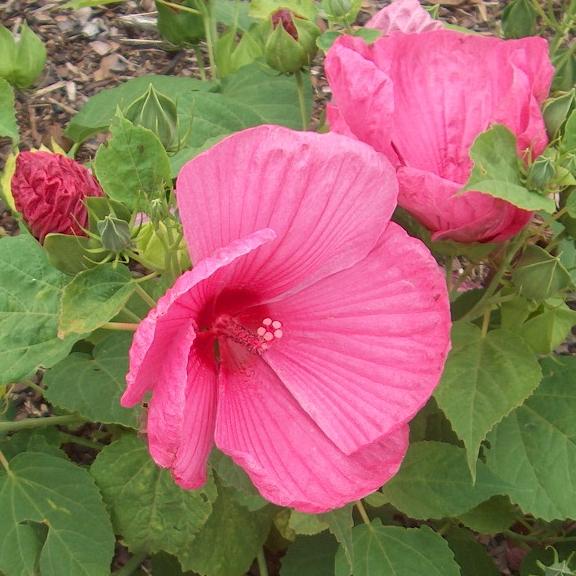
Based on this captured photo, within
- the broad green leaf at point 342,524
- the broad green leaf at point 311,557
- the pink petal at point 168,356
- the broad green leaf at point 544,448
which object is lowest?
the broad green leaf at point 311,557

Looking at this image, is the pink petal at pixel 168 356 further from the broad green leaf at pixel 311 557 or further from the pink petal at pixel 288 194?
the broad green leaf at pixel 311 557

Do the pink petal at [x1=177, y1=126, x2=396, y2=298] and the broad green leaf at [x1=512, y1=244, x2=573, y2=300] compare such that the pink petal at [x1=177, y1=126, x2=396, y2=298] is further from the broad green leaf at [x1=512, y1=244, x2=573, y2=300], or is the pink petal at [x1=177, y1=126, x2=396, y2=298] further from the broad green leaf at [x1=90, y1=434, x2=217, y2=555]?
the broad green leaf at [x1=90, y1=434, x2=217, y2=555]

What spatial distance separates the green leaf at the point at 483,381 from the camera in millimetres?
1159

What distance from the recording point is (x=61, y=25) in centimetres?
276

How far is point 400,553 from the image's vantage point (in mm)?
1366

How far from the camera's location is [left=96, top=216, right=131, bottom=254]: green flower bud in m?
0.94

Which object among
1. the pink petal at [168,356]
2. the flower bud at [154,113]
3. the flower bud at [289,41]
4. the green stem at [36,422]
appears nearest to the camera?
the pink petal at [168,356]

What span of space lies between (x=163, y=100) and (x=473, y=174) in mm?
397

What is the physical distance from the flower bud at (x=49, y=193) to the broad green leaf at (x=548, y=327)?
662 mm

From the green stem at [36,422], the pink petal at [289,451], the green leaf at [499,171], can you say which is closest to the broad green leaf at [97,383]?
the green stem at [36,422]

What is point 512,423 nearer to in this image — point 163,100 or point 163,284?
point 163,284

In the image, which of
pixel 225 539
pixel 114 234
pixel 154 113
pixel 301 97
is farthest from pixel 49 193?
pixel 225 539

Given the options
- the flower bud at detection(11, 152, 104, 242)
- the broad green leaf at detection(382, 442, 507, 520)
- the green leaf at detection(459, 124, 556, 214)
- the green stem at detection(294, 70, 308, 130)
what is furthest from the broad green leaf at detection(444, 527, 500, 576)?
the flower bud at detection(11, 152, 104, 242)

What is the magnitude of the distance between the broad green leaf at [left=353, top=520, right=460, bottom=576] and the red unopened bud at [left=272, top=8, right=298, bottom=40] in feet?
2.51
